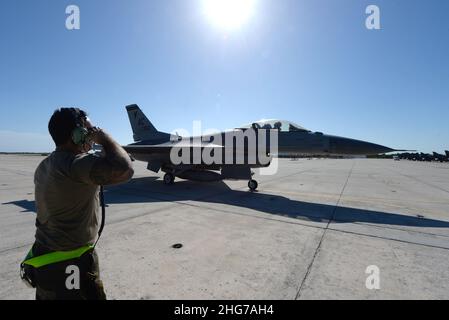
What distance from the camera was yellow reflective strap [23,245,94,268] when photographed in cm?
164

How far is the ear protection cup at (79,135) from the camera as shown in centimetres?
175

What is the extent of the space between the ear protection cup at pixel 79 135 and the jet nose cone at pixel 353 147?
29.7ft

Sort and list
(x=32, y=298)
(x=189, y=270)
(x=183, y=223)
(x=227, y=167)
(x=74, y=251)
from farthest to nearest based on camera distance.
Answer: (x=227, y=167), (x=183, y=223), (x=189, y=270), (x=32, y=298), (x=74, y=251)

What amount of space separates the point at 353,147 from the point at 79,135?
9.18 m

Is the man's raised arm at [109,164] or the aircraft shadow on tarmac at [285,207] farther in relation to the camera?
the aircraft shadow on tarmac at [285,207]

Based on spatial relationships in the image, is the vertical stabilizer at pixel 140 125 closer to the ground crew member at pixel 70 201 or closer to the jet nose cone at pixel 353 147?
the jet nose cone at pixel 353 147

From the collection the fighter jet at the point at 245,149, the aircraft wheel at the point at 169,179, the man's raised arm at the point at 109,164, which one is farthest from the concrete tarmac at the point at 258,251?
the aircraft wheel at the point at 169,179

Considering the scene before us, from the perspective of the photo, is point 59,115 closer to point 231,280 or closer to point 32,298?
point 32,298

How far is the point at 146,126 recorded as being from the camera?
15.9m

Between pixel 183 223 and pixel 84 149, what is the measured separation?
3.82 meters

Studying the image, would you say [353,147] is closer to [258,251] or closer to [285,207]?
[285,207]

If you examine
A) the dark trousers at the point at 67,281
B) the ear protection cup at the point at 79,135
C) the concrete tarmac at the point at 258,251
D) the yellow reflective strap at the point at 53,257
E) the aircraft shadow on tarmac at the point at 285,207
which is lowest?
→ the aircraft shadow on tarmac at the point at 285,207

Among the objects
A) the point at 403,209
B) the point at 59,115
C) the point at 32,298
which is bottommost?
the point at 403,209
